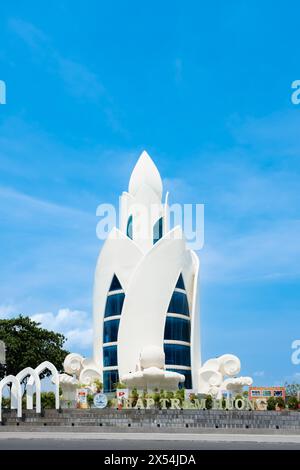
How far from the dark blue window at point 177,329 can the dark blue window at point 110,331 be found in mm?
4032

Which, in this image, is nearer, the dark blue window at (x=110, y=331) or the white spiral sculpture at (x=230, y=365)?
the white spiral sculpture at (x=230, y=365)

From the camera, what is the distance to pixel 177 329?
51531mm

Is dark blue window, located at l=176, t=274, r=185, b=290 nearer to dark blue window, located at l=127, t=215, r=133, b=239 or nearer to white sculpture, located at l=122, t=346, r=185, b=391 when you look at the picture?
dark blue window, located at l=127, t=215, r=133, b=239

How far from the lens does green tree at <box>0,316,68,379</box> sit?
54812 mm

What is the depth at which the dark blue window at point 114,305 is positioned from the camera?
52.2 metres

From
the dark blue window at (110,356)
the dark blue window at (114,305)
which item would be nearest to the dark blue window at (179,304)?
the dark blue window at (114,305)

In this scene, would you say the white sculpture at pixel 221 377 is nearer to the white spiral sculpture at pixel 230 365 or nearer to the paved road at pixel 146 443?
the white spiral sculpture at pixel 230 365

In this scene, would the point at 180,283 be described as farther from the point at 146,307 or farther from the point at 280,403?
the point at 280,403

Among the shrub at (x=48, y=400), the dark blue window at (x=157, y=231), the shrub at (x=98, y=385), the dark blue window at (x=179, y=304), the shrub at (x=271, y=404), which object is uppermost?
the dark blue window at (x=157, y=231)

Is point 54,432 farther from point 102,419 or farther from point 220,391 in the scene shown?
point 220,391

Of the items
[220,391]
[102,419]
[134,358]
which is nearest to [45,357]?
[134,358]

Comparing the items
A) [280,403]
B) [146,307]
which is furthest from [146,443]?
[146,307]

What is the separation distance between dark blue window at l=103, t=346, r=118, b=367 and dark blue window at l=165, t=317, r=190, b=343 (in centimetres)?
426
